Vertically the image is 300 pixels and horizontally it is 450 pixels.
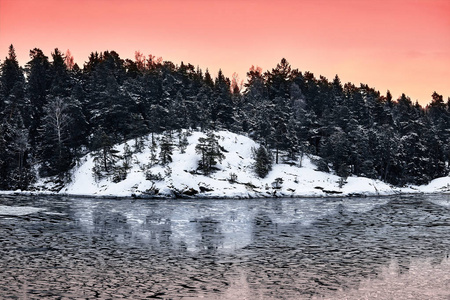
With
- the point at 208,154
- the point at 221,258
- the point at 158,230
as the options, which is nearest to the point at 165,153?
the point at 208,154

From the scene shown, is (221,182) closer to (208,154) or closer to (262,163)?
(208,154)

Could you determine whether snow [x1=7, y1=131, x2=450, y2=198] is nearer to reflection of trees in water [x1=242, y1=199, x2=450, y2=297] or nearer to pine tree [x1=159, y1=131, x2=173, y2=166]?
pine tree [x1=159, y1=131, x2=173, y2=166]

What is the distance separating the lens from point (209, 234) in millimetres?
26484

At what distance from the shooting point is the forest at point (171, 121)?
79812 millimetres

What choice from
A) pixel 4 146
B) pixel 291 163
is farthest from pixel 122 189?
pixel 291 163

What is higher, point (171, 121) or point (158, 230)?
point (171, 121)

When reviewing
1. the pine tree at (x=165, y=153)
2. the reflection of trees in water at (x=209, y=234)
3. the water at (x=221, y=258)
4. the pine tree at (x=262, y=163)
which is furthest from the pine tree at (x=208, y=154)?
the water at (x=221, y=258)

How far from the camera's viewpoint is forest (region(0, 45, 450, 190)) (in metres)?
79.8

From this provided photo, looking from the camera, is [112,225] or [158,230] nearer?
[158,230]

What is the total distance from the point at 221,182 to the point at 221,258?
48941 millimetres

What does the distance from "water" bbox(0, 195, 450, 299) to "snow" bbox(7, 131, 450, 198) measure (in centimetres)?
2869

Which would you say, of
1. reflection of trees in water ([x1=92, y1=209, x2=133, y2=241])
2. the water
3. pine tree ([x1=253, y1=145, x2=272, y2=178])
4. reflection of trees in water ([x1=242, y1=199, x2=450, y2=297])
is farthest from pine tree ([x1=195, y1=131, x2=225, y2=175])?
the water

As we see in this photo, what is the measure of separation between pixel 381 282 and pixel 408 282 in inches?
37.8

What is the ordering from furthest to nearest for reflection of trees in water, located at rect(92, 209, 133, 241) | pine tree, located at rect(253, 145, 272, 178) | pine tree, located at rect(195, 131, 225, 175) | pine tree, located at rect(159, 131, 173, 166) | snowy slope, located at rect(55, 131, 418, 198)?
pine tree, located at rect(253, 145, 272, 178) → pine tree, located at rect(195, 131, 225, 175) → pine tree, located at rect(159, 131, 173, 166) → snowy slope, located at rect(55, 131, 418, 198) → reflection of trees in water, located at rect(92, 209, 133, 241)
